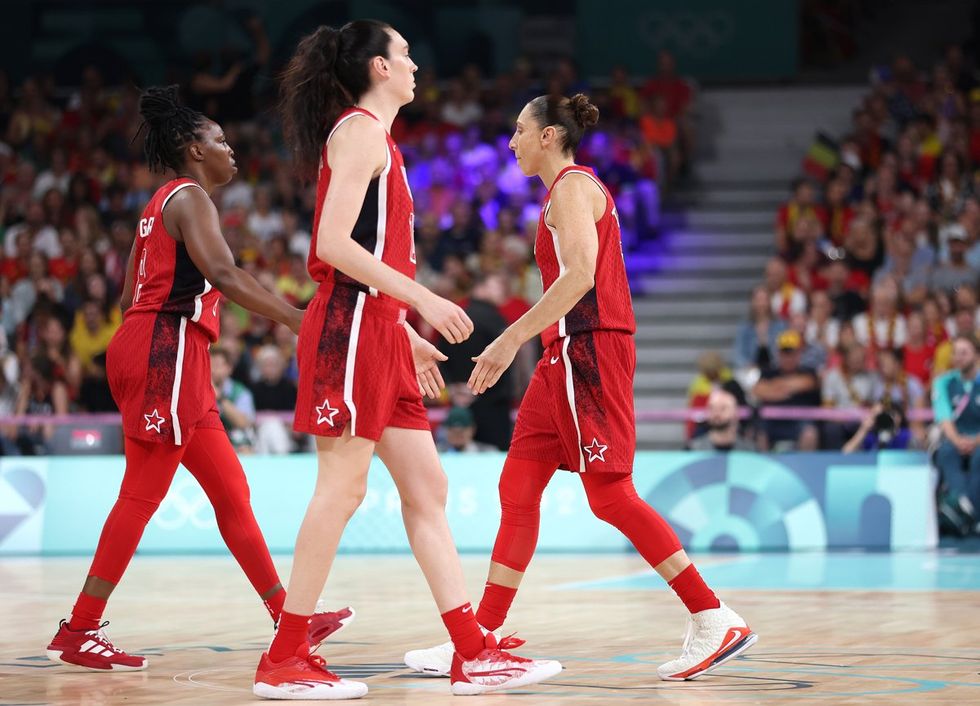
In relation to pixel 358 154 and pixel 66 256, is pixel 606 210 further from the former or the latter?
pixel 66 256

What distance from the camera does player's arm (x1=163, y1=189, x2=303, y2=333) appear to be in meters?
5.68

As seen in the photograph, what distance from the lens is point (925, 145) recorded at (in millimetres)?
17391

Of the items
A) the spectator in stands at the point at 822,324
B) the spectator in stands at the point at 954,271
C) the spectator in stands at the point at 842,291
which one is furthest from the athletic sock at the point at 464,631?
the spectator in stands at the point at 954,271

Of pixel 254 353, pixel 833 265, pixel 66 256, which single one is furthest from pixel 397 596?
pixel 66 256

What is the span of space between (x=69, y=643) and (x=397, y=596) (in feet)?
10.5

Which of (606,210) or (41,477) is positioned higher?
(606,210)

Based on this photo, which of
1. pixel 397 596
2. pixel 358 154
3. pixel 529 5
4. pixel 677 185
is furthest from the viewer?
pixel 529 5

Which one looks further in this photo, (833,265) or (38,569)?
(833,265)

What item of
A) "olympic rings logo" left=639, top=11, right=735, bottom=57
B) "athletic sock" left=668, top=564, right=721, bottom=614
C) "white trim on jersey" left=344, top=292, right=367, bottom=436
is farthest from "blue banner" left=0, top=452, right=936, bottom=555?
"olympic rings logo" left=639, top=11, right=735, bottom=57

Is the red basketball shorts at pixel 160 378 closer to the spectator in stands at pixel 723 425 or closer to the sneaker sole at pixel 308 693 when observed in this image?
the sneaker sole at pixel 308 693

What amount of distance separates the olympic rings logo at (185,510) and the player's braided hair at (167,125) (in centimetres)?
679

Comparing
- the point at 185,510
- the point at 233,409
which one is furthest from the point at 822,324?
the point at 185,510

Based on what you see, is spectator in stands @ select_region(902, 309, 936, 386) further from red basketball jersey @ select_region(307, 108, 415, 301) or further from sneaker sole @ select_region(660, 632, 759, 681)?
red basketball jersey @ select_region(307, 108, 415, 301)

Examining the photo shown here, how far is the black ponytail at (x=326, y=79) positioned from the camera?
516 cm
